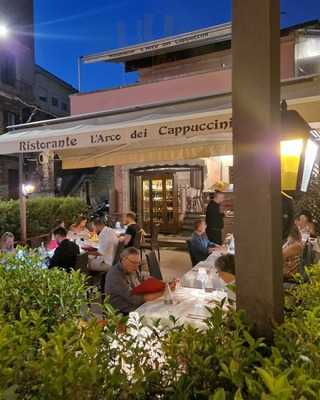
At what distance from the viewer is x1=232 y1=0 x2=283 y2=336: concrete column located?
1.53m

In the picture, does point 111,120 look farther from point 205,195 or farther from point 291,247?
point 205,195

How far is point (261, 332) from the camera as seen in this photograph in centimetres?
156

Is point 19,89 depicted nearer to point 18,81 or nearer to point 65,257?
point 18,81

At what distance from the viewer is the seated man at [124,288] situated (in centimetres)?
377

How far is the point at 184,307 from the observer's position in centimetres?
343

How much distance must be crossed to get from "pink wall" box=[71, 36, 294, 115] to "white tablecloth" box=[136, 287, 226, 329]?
7.66 m

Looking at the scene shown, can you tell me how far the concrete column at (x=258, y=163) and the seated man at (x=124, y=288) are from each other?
7.33 ft

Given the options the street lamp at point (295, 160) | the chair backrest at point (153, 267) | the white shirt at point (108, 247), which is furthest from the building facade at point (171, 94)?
the street lamp at point (295, 160)

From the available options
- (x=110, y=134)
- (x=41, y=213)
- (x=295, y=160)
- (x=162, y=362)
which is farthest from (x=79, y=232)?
(x=162, y=362)

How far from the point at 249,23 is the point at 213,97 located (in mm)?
2408

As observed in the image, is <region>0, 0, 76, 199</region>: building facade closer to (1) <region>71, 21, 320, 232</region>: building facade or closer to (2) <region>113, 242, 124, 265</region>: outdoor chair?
(1) <region>71, 21, 320, 232</region>: building facade

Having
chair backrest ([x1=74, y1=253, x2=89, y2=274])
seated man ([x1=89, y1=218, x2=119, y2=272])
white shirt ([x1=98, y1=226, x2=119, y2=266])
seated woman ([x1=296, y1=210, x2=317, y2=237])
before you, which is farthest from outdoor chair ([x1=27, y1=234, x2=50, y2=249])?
seated woman ([x1=296, y1=210, x2=317, y2=237])

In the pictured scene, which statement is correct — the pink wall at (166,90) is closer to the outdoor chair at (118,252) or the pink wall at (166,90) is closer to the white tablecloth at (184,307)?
the outdoor chair at (118,252)

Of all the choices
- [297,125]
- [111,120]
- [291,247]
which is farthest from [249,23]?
[291,247]
